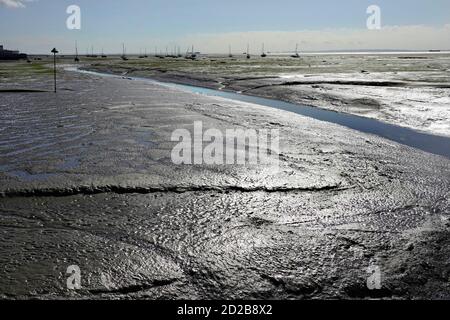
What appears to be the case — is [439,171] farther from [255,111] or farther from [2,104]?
[2,104]

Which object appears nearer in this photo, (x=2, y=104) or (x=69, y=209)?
(x=69, y=209)
